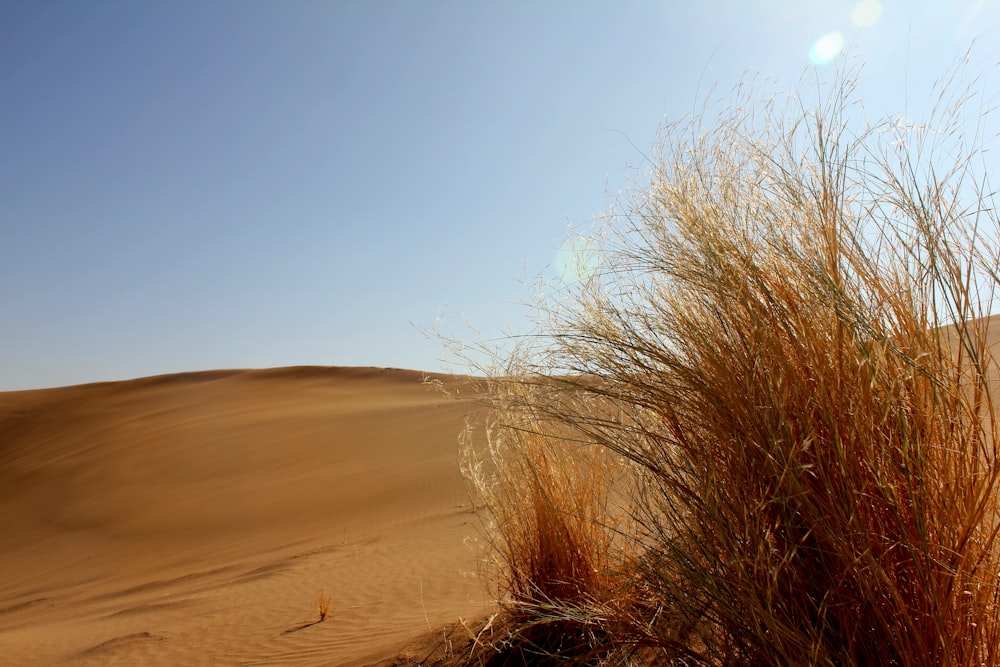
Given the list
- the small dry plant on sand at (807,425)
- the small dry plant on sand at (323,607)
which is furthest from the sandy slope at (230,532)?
the small dry plant on sand at (807,425)

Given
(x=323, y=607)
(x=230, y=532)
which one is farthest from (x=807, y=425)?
(x=230, y=532)

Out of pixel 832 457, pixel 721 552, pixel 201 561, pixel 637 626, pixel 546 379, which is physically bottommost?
pixel 201 561

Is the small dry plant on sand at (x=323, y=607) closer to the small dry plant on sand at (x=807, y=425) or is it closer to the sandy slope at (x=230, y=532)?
the sandy slope at (x=230, y=532)

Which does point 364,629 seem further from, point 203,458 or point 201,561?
point 203,458

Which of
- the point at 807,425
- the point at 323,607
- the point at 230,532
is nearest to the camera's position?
the point at 807,425

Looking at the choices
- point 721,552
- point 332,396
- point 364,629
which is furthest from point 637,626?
point 332,396

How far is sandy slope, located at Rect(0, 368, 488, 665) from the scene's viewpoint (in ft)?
20.7

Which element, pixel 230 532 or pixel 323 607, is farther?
pixel 230 532

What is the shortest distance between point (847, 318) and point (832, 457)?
364mm

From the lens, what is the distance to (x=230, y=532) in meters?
12.6

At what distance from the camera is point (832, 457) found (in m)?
1.78

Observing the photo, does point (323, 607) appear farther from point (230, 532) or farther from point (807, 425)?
point (230, 532)

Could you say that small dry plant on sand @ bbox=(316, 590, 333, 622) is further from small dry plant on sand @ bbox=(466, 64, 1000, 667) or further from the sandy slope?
small dry plant on sand @ bbox=(466, 64, 1000, 667)

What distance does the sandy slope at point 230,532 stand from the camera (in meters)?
6.32
